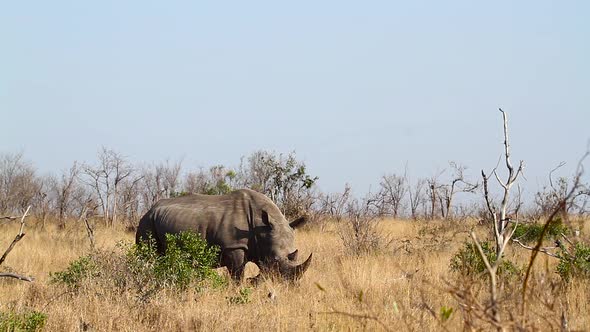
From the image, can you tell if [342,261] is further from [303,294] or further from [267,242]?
[303,294]

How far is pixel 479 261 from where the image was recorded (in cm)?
1069

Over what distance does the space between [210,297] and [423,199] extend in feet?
89.7

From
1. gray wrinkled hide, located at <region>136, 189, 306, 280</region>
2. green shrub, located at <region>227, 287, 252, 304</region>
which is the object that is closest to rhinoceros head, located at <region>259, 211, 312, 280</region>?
gray wrinkled hide, located at <region>136, 189, 306, 280</region>

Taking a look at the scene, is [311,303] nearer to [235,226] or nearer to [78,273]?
[78,273]

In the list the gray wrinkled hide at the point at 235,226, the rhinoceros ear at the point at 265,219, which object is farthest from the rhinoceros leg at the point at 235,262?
the rhinoceros ear at the point at 265,219

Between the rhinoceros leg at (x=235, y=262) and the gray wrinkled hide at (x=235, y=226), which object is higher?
the gray wrinkled hide at (x=235, y=226)

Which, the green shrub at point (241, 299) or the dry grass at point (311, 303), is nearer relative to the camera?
the dry grass at point (311, 303)

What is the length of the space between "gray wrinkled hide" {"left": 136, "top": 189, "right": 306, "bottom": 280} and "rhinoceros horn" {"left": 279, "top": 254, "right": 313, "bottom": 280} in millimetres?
114

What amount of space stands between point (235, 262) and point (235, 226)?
579mm

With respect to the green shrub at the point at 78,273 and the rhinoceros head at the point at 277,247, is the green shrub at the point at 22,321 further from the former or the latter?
the rhinoceros head at the point at 277,247

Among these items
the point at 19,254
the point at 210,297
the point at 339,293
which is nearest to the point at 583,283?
the point at 339,293

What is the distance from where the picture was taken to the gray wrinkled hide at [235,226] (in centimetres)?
1232

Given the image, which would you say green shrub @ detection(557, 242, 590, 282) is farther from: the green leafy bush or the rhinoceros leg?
the rhinoceros leg

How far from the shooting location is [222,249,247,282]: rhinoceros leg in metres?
12.2
